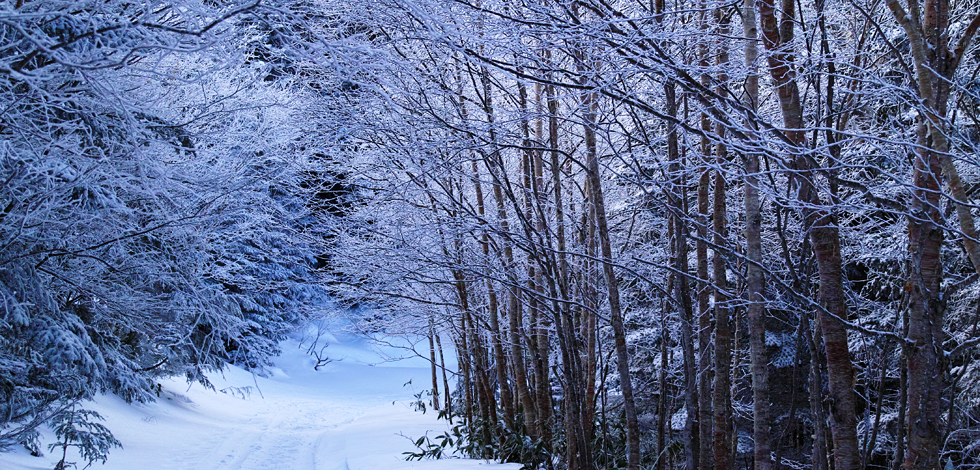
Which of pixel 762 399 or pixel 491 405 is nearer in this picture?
pixel 762 399

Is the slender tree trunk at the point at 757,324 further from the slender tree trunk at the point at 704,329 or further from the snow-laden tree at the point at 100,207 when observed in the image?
the snow-laden tree at the point at 100,207

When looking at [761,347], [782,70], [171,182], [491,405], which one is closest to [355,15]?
[171,182]

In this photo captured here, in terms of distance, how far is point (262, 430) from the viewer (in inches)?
469

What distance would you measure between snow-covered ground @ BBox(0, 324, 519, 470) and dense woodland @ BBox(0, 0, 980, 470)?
1.21 meters

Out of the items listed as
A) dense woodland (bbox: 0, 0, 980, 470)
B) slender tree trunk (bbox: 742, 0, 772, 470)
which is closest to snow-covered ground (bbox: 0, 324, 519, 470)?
dense woodland (bbox: 0, 0, 980, 470)

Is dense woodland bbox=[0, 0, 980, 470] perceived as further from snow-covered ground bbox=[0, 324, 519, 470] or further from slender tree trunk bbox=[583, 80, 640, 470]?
snow-covered ground bbox=[0, 324, 519, 470]

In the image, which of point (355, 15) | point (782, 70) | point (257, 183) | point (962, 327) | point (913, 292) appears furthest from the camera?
point (257, 183)

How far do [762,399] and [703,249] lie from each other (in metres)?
1.23

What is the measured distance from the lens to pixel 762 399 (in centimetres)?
339

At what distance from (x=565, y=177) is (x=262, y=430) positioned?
28.9ft

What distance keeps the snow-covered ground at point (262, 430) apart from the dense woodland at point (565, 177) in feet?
3.96

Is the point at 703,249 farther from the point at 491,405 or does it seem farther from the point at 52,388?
the point at 52,388

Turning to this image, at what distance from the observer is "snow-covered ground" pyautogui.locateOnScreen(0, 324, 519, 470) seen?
8.00m

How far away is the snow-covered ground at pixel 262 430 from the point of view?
315 inches
